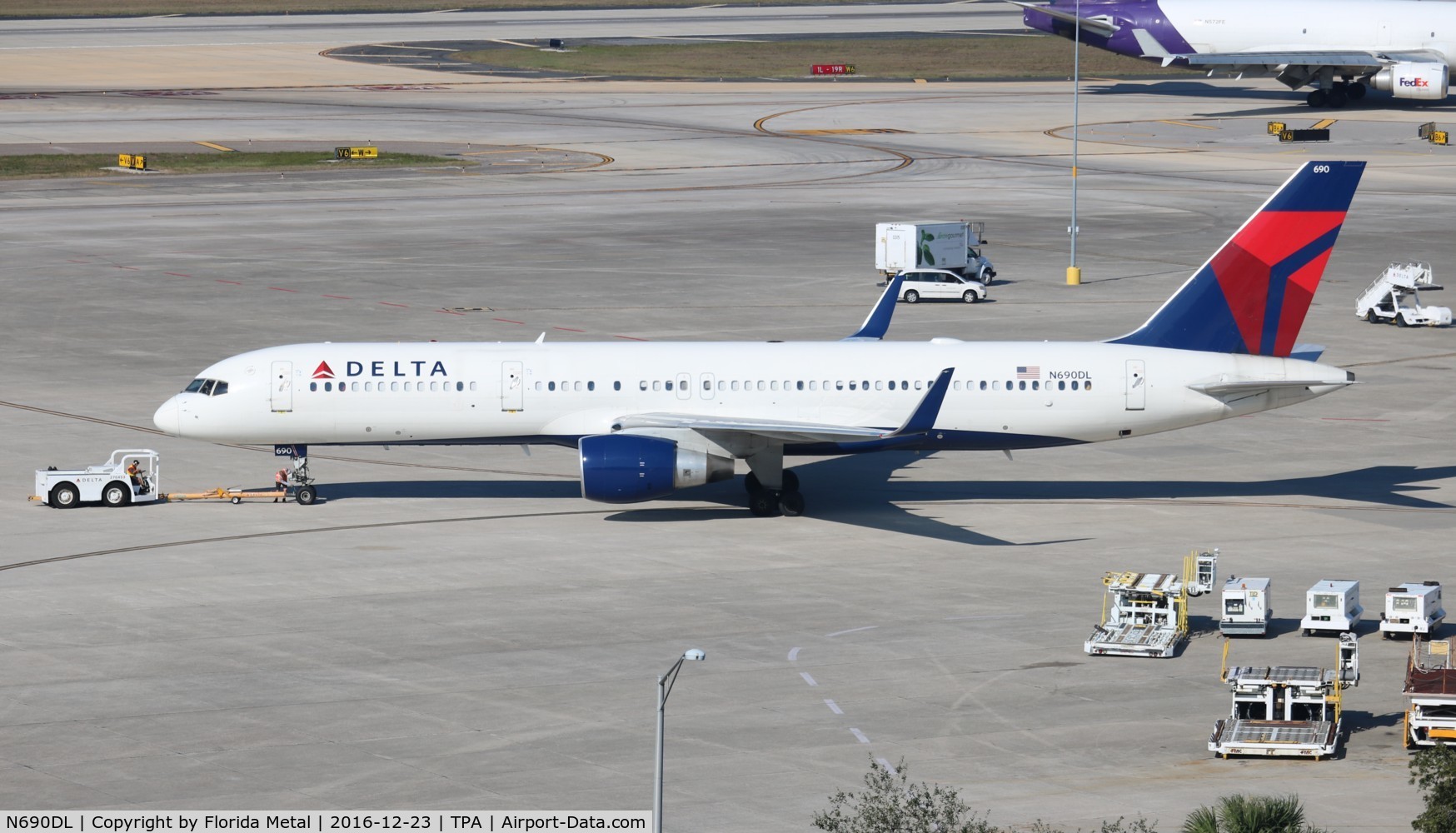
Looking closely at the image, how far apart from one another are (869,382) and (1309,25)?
101768mm

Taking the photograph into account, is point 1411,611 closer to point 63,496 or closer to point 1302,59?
point 63,496

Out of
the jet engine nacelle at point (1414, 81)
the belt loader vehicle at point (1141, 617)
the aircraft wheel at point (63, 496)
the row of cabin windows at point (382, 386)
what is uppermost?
the jet engine nacelle at point (1414, 81)

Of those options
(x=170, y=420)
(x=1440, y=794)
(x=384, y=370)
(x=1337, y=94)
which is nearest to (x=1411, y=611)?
(x=1440, y=794)

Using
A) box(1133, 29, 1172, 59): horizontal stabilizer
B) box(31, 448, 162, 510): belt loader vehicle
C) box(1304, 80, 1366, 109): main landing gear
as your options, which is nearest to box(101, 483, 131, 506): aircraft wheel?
box(31, 448, 162, 510): belt loader vehicle

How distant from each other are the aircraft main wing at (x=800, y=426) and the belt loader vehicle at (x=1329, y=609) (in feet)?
30.8

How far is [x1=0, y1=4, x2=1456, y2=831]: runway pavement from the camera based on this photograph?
29453mm

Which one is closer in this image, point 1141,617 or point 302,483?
point 1141,617

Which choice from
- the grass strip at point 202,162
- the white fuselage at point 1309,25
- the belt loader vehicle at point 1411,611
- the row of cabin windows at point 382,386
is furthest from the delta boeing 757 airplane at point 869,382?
the white fuselage at point 1309,25

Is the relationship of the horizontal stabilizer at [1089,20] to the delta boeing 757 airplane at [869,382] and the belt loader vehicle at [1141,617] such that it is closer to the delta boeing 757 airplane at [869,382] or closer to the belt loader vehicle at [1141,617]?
the delta boeing 757 airplane at [869,382]

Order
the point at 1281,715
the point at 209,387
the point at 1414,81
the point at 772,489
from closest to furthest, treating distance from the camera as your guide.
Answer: the point at 1281,715 → the point at 772,489 → the point at 209,387 → the point at 1414,81

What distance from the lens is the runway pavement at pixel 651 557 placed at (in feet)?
96.6

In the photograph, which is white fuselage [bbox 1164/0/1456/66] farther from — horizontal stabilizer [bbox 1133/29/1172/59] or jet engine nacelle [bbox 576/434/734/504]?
jet engine nacelle [bbox 576/434/734/504]

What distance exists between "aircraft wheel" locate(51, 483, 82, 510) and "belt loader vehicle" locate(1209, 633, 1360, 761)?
29.9 m

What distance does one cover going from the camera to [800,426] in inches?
1759
